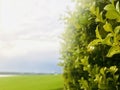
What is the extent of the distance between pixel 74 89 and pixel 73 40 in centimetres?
110

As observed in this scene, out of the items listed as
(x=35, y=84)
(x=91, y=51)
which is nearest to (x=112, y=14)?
(x=91, y=51)

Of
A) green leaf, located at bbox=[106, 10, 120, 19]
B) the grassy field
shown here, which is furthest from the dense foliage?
the grassy field

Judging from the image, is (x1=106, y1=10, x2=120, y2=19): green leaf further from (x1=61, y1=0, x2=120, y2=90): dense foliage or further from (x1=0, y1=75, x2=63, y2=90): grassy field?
(x1=0, y1=75, x2=63, y2=90): grassy field

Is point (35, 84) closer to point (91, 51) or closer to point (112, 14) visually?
point (91, 51)

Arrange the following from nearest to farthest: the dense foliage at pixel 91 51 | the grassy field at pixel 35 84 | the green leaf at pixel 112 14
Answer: the green leaf at pixel 112 14
the dense foliage at pixel 91 51
the grassy field at pixel 35 84

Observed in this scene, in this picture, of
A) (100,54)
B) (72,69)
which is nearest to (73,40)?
(72,69)

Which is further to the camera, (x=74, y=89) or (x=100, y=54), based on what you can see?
(x=74, y=89)

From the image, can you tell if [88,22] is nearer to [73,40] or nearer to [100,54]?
[100,54]

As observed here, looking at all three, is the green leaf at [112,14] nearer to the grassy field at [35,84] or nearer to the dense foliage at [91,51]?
the dense foliage at [91,51]

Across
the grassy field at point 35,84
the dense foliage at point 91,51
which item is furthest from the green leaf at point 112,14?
the grassy field at point 35,84

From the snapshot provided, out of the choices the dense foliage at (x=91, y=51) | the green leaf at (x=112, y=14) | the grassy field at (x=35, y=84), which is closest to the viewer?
the green leaf at (x=112, y=14)

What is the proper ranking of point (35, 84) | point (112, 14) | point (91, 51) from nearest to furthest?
point (112, 14) < point (91, 51) < point (35, 84)

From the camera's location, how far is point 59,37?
27.5 ft

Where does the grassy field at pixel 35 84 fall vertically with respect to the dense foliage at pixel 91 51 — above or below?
below
